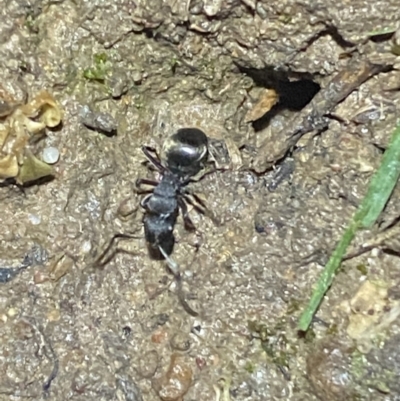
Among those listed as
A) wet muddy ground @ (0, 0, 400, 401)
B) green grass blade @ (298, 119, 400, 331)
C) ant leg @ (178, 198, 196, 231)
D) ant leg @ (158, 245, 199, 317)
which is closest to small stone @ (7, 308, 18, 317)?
wet muddy ground @ (0, 0, 400, 401)

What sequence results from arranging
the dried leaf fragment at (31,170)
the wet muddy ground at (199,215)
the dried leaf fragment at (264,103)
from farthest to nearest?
the dried leaf fragment at (264,103) < the dried leaf fragment at (31,170) < the wet muddy ground at (199,215)

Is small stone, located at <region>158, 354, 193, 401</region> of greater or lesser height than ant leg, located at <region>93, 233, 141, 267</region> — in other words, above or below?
below

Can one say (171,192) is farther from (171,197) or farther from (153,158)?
(153,158)

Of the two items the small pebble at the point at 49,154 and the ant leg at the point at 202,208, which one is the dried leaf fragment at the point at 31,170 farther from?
the ant leg at the point at 202,208

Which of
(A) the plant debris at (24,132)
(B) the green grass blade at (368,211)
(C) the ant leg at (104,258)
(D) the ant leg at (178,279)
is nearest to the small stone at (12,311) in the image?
(C) the ant leg at (104,258)

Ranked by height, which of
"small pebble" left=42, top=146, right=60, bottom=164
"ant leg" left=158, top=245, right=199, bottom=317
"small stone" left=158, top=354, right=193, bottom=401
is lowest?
"small stone" left=158, top=354, right=193, bottom=401

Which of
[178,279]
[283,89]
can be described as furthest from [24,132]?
[283,89]

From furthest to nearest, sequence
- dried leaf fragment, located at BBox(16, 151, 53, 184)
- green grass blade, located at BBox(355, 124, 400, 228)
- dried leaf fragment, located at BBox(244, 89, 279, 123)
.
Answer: dried leaf fragment, located at BBox(244, 89, 279, 123) < dried leaf fragment, located at BBox(16, 151, 53, 184) < green grass blade, located at BBox(355, 124, 400, 228)

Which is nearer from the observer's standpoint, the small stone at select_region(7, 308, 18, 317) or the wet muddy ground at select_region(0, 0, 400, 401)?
the wet muddy ground at select_region(0, 0, 400, 401)

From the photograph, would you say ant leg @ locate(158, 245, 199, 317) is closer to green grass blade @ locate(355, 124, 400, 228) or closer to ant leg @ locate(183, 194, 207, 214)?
ant leg @ locate(183, 194, 207, 214)
